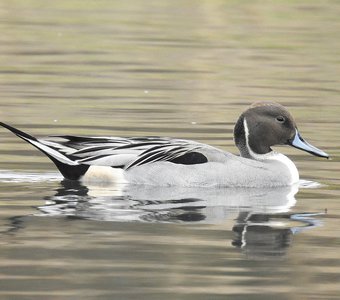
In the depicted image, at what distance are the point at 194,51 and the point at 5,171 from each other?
10.9 m

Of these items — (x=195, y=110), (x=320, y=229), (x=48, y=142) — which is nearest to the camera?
(x=320, y=229)

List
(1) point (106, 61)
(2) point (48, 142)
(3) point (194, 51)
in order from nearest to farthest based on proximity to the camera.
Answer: (2) point (48, 142) < (1) point (106, 61) < (3) point (194, 51)

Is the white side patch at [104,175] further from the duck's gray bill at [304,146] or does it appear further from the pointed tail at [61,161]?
the duck's gray bill at [304,146]

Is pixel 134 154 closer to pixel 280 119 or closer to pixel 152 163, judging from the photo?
pixel 152 163

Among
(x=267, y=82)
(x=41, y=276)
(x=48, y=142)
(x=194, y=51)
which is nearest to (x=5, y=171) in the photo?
(x=48, y=142)

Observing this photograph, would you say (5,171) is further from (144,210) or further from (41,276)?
(41,276)

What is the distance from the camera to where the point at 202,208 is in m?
10.3

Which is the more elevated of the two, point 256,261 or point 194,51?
point 194,51

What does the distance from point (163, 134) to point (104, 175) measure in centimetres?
261

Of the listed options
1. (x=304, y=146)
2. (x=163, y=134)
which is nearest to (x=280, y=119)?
(x=304, y=146)

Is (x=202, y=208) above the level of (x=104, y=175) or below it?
below

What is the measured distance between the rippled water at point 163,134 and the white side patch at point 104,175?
0.15 m

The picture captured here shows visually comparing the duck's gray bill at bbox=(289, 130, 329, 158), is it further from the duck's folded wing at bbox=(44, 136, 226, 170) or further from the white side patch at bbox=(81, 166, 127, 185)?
the white side patch at bbox=(81, 166, 127, 185)

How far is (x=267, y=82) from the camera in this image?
18688 millimetres
